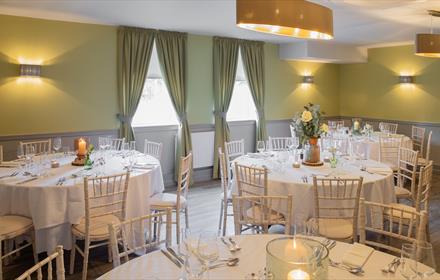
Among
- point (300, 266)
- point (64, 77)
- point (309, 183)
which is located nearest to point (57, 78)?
point (64, 77)

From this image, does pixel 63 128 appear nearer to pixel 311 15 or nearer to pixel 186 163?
pixel 186 163

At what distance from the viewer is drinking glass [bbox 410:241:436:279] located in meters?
1.58

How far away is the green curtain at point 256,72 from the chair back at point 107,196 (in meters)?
4.81

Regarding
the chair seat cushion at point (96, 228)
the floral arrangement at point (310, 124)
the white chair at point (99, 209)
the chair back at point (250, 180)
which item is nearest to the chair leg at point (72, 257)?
the white chair at point (99, 209)

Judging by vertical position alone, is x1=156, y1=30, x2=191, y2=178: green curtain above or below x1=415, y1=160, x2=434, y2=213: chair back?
above

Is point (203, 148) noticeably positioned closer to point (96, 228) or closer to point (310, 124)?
point (310, 124)

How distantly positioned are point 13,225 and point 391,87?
8.41 metres

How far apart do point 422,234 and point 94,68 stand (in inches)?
215

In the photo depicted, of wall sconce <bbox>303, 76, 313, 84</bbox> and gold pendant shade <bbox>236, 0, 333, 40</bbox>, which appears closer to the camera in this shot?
gold pendant shade <bbox>236, 0, 333, 40</bbox>

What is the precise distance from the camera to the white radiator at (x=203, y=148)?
24.4ft

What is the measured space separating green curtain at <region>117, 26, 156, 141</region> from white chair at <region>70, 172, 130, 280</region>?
9.17ft

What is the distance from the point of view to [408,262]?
166 centimetres

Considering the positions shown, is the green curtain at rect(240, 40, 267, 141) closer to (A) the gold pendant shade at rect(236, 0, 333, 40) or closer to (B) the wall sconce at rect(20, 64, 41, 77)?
(B) the wall sconce at rect(20, 64, 41, 77)

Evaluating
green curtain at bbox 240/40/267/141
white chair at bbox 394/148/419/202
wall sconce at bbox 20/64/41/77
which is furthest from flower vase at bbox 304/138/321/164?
wall sconce at bbox 20/64/41/77
